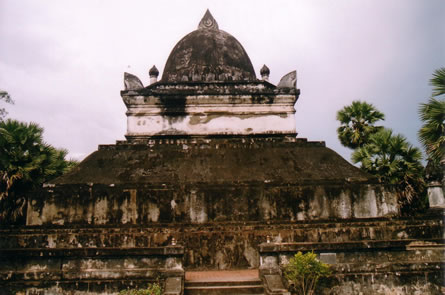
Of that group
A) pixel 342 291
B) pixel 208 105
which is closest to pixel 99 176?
pixel 208 105

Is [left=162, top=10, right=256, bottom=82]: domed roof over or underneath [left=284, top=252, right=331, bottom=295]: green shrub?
over

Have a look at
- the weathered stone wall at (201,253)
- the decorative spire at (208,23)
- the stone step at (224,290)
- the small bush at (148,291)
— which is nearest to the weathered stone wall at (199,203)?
the weathered stone wall at (201,253)

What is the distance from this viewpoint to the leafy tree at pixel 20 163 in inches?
534

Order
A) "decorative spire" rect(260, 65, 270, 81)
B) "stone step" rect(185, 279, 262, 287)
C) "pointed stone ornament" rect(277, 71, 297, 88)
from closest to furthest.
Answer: "stone step" rect(185, 279, 262, 287) → "pointed stone ornament" rect(277, 71, 297, 88) → "decorative spire" rect(260, 65, 270, 81)

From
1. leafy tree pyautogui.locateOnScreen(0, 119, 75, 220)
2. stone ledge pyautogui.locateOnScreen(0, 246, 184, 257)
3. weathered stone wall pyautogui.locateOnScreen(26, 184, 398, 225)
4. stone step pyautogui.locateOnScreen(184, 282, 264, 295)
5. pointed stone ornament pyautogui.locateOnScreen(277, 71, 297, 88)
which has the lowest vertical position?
stone step pyautogui.locateOnScreen(184, 282, 264, 295)

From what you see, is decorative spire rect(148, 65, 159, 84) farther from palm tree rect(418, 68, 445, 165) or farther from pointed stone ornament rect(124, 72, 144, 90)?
palm tree rect(418, 68, 445, 165)

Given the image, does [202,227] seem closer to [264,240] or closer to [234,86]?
[264,240]

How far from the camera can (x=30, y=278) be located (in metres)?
8.65

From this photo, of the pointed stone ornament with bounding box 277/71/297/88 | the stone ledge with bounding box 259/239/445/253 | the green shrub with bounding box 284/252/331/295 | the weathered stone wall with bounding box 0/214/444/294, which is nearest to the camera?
the green shrub with bounding box 284/252/331/295

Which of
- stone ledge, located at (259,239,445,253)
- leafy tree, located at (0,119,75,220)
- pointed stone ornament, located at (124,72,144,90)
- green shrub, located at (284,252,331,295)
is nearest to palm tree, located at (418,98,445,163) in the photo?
stone ledge, located at (259,239,445,253)

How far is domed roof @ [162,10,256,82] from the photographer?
17.1 metres

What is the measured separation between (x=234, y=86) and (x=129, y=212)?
6902mm

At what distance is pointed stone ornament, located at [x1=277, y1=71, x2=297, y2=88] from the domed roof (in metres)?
1.84

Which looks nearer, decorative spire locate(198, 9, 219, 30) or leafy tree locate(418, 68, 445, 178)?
leafy tree locate(418, 68, 445, 178)
